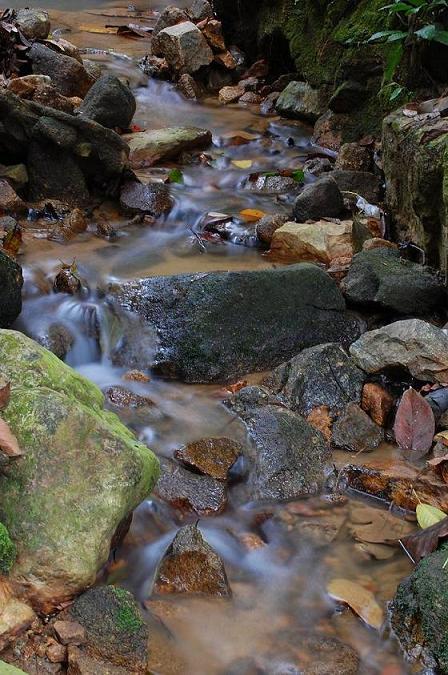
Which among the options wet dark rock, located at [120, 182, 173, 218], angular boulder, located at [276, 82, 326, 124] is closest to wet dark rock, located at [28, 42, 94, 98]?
angular boulder, located at [276, 82, 326, 124]

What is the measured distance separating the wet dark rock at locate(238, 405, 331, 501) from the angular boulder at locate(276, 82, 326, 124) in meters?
6.45

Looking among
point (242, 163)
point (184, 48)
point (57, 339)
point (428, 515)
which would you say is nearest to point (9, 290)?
point (57, 339)

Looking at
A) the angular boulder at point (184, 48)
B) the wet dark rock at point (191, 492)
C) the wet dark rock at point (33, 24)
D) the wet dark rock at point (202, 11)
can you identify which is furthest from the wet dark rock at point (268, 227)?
the wet dark rock at point (202, 11)

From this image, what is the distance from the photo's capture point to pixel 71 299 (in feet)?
17.9

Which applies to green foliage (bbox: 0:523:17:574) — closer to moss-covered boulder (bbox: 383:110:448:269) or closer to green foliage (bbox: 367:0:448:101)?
moss-covered boulder (bbox: 383:110:448:269)

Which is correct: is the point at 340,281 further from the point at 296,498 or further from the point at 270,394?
the point at 296,498

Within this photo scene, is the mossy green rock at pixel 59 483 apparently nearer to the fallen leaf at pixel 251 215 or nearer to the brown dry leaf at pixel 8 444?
the brown dry leaf at pixel 8 444

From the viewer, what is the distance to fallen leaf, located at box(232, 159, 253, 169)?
8609mm

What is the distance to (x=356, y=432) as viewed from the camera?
4.23 m

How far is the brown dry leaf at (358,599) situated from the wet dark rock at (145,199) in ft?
15.1

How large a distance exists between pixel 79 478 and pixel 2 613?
20.7 inches

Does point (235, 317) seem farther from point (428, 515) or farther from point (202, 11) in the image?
point (202, 11)

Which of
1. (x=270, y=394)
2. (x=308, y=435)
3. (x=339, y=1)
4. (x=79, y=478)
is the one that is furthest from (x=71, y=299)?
(x=339, y=1)

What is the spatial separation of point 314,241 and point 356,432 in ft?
8.12
